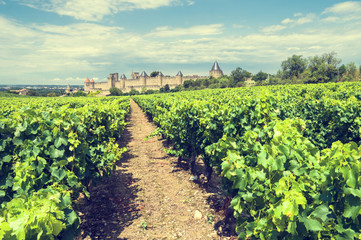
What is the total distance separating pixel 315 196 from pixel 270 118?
10.7 feet

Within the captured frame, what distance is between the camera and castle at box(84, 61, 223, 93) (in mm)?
118188

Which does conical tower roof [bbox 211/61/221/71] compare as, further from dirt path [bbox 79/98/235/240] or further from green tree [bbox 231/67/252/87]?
dirt path [bbox 79/98/235/240]

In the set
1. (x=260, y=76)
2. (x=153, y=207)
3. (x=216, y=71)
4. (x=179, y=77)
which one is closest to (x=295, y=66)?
(x=260, y=76)

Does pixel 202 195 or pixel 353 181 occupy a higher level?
pixel 353 181

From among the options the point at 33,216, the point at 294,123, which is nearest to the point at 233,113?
the point at 294,123

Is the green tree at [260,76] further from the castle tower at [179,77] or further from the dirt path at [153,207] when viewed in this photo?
the dirt path at [153,207]

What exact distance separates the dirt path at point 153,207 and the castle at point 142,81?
111 m

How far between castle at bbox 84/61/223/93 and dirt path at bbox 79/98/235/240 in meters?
111

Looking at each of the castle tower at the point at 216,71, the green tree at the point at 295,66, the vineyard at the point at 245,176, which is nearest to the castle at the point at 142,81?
the castle tower at the point at 216,71

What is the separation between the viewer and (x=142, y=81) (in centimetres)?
12406

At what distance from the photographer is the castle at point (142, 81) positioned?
11819 cm

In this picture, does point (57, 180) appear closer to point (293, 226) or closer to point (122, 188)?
point (122, 188)

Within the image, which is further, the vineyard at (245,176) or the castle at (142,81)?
the castle at (142,81)

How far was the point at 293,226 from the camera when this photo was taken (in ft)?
8.23
